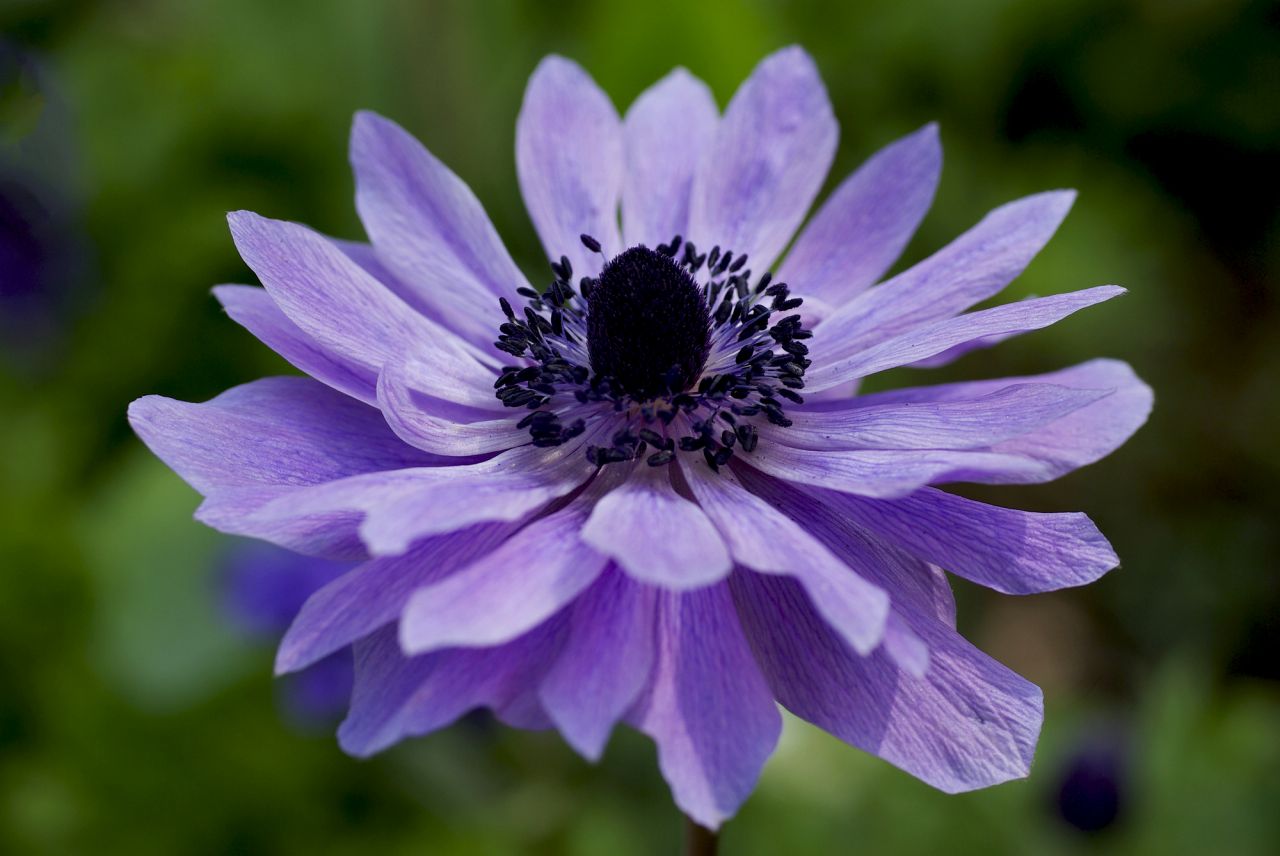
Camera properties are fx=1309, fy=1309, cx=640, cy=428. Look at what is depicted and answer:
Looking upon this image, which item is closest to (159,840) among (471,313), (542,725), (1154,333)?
(471,313)

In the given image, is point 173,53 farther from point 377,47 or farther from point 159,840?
point 159,840

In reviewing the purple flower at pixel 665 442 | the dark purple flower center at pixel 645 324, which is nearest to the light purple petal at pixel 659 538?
the purple flower at pixel 665 442

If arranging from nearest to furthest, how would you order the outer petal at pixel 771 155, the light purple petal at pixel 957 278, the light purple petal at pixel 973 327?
the light purple petal at pixel 973 327 → the light purple petal at pixel 957 278 → the outer petal at pixel 771 155

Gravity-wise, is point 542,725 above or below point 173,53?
below

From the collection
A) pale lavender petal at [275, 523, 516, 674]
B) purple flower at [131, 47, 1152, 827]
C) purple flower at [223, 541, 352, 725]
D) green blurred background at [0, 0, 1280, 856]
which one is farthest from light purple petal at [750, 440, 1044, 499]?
purple flower at [223, 541, 352, 725]

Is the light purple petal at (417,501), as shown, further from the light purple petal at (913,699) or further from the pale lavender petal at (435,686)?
the light purple petal at (913,699)

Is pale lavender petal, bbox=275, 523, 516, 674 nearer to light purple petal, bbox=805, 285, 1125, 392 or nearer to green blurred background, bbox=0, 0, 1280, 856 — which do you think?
light purple petal, bbox=805, 285, 1125, 392

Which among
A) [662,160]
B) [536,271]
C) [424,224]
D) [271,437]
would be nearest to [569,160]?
[662,160]
